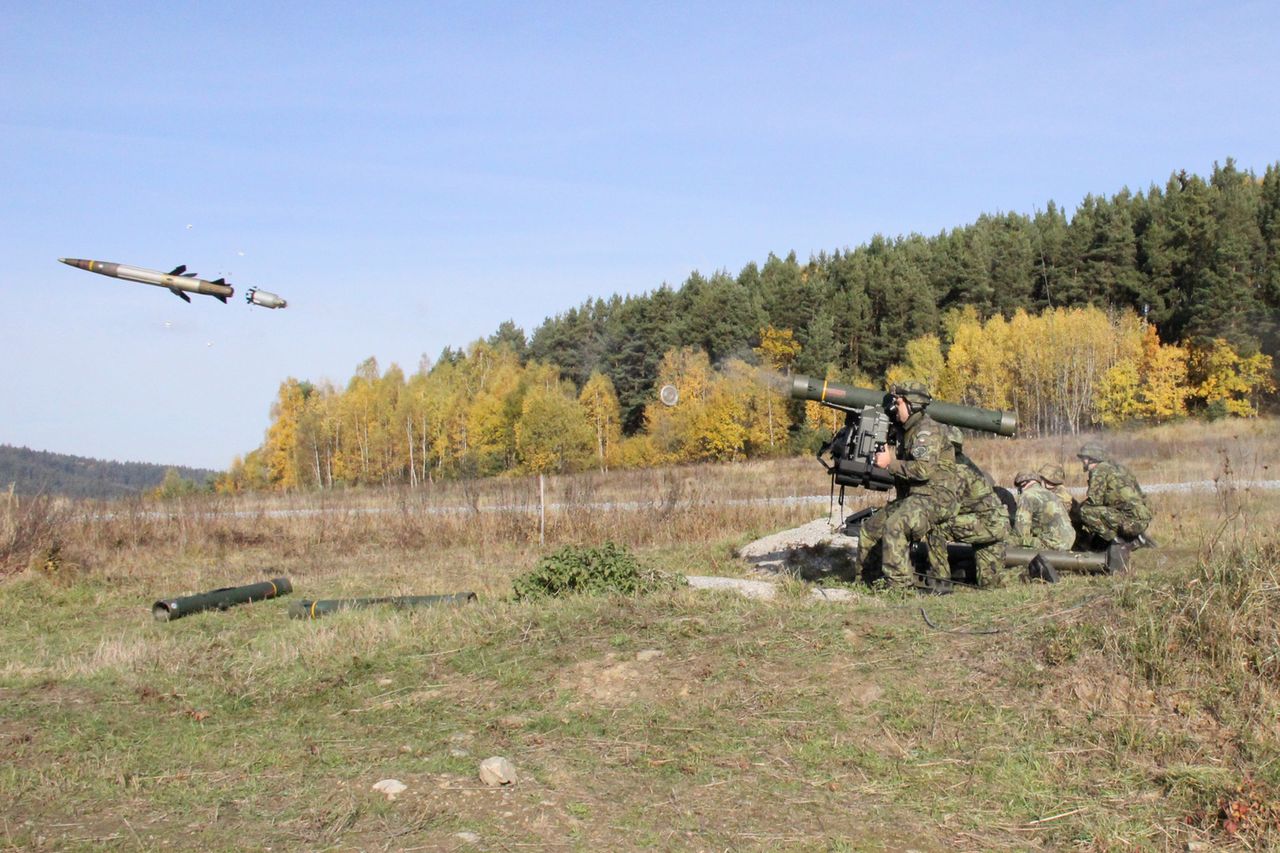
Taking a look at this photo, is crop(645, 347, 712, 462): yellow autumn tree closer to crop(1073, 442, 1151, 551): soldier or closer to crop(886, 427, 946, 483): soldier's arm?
crop(1073, 442, 1151, 551): soldier

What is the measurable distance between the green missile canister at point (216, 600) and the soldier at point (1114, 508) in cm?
974

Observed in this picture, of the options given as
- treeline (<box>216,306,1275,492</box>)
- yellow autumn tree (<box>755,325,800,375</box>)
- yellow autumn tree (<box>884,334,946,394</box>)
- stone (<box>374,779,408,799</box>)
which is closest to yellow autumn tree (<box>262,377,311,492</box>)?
treeline (<box>216,306,1275,492</box>)

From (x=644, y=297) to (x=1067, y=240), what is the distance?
92.8 ft

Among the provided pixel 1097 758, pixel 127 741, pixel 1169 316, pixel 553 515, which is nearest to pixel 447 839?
pixel 127 741

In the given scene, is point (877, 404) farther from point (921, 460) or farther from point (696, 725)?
point (696, 725)

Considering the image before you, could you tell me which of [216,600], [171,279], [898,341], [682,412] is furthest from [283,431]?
[216,600]

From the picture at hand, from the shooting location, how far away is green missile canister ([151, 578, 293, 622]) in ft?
39.9

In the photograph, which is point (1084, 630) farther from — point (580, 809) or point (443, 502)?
point (443, 502)

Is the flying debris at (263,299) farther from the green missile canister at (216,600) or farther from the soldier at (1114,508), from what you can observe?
the soldier at (1114,508)

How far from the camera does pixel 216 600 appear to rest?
12633 mm

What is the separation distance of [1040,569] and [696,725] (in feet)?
18.2

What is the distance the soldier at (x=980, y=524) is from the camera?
9.97m

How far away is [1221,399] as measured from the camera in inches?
2122

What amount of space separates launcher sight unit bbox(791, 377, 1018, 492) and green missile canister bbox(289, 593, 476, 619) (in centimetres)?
395
